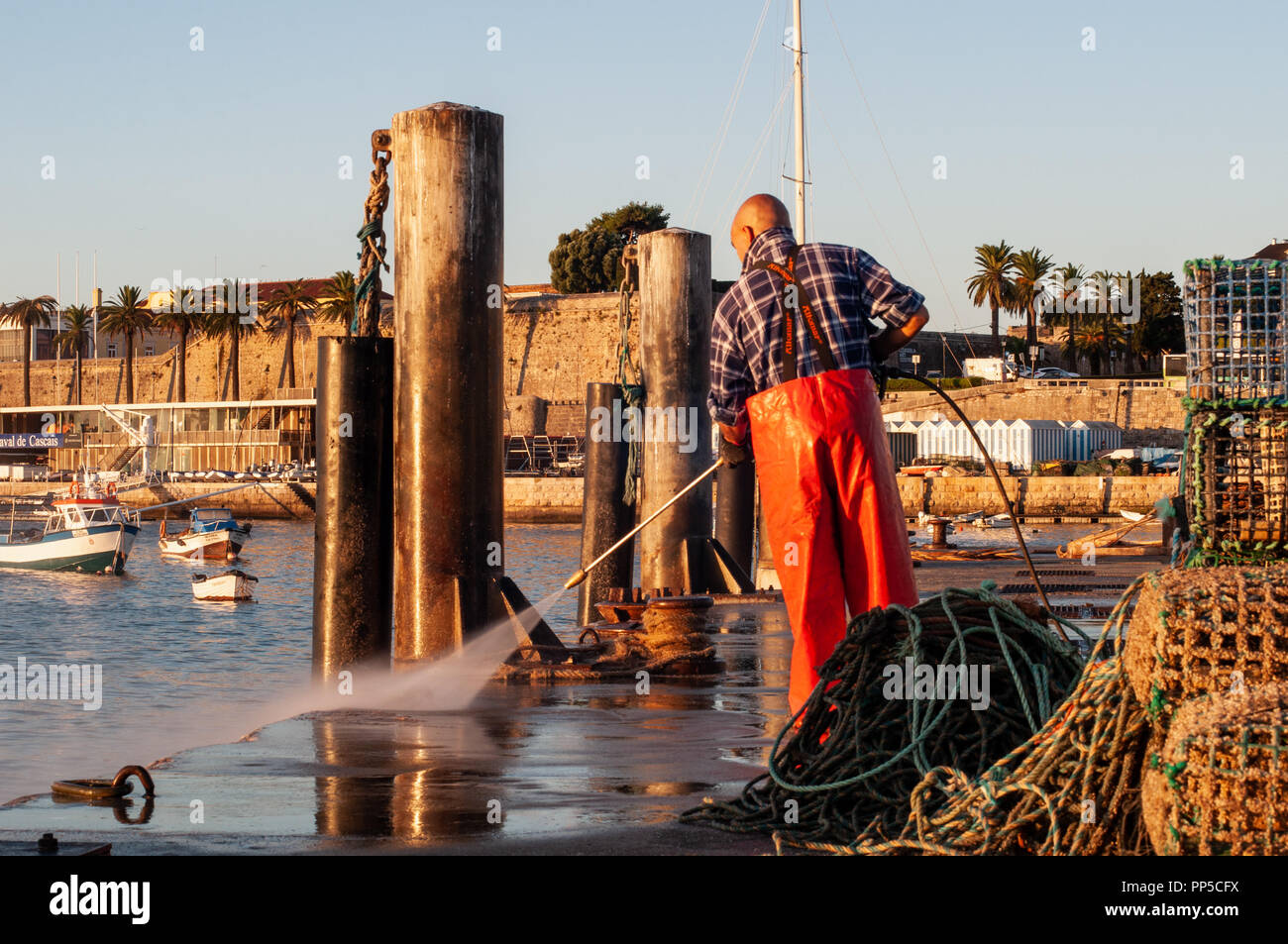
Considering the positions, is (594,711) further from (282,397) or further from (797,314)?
(282,397)

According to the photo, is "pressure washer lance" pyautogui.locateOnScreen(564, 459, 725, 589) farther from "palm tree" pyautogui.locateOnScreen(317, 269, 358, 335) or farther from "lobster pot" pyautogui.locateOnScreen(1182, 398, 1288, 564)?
"palm tree" pyautogui.locateOnScreen(317, 269, 358, 335)

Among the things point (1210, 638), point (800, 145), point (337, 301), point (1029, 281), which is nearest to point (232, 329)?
point (337, 301)

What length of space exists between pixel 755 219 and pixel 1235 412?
6.80ft

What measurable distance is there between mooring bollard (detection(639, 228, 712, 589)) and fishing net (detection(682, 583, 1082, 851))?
7.71m

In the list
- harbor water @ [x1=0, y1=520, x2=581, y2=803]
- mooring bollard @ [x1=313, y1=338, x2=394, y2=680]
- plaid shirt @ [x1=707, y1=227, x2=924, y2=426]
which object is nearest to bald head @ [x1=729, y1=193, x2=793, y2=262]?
plaid shirt @ [x1=707, y1=227, x2=924, y2=426]

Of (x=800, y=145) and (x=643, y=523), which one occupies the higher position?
(x=800, y=145)

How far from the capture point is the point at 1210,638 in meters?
2.95

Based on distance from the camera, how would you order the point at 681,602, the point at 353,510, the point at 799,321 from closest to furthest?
the point at 799,321 < the point at 353,510 < the point at 681,602

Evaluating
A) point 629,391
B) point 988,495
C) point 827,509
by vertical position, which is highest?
point 629,391

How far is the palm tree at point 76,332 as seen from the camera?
101 m

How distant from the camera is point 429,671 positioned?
295 inches

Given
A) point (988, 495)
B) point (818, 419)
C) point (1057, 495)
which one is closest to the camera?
point (818, 419)

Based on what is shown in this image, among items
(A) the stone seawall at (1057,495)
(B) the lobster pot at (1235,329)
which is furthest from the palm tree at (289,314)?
(B) the lobster pot at (1235,329)

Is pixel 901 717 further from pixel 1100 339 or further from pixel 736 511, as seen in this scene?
pixel 1100 339
